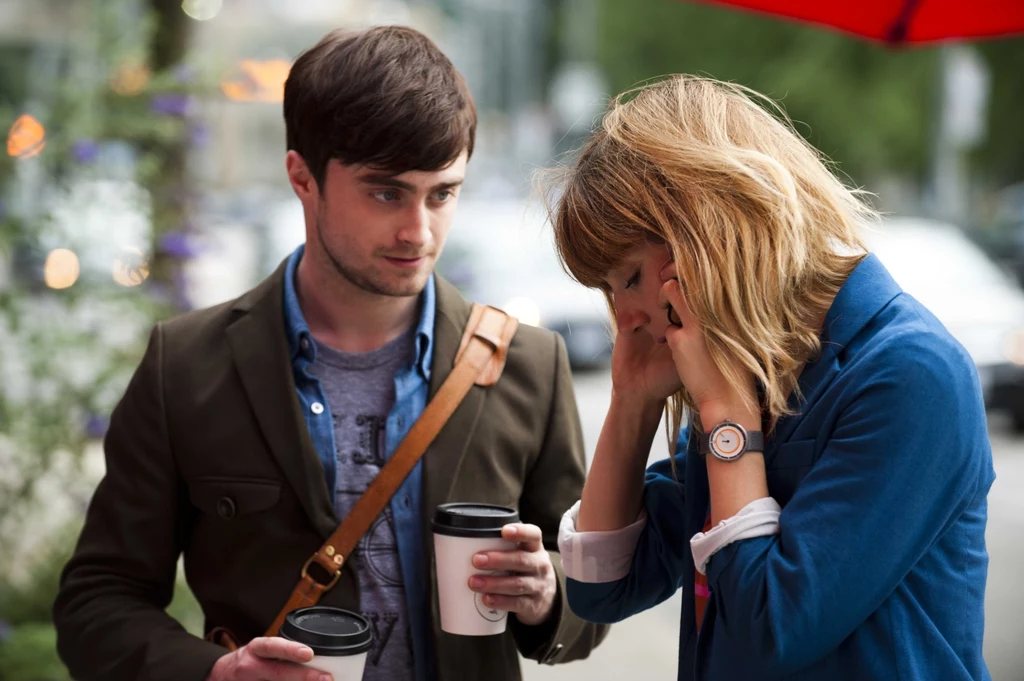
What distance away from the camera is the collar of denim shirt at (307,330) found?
2574 millimetres

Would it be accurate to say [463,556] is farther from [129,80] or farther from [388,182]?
[129,80]

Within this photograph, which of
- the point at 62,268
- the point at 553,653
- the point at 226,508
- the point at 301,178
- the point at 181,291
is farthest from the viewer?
the point at 181,291

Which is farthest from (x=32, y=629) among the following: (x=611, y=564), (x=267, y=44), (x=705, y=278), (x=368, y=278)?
(x=267, y=44)

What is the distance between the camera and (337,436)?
2.50 m

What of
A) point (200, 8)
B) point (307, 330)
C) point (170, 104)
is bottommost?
point (307, 330)

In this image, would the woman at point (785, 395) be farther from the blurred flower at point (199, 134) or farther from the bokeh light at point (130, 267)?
the blurred flower at point (199, 134)

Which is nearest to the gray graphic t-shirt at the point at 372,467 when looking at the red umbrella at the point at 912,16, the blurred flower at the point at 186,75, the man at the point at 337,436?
the man at the point at 337,436

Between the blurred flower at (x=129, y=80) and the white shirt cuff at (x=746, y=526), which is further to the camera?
the blurred flower at (x=129, y=80)

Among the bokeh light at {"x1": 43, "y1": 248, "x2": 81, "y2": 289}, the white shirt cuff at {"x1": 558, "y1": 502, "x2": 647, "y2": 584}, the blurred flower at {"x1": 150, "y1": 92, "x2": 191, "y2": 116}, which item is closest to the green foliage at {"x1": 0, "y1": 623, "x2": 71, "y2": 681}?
the bokeh light at {"x1": 43, "y1": 248, "x2": 81, "y2": 289}

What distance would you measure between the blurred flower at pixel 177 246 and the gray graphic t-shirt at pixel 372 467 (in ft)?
9.80

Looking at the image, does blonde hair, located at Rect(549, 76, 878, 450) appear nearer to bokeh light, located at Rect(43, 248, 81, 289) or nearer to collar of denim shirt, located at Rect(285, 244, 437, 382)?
collar of denim shirt, located at Rect(285, 244, 437, 382)

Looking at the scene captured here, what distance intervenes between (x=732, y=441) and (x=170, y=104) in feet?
13.3

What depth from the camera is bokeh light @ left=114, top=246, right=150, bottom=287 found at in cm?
523

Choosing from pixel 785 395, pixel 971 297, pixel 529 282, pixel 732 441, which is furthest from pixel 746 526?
pixel 529 282
